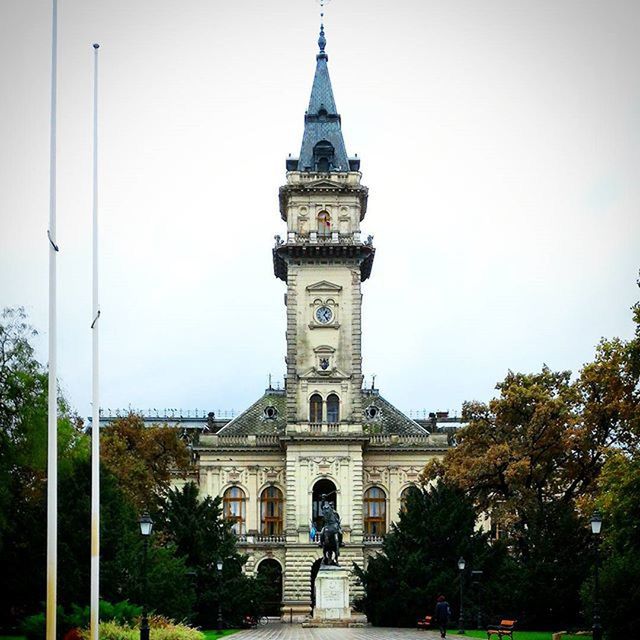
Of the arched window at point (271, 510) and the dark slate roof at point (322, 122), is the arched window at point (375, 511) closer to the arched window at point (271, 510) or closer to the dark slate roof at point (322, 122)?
the arched window at point (271, 510)

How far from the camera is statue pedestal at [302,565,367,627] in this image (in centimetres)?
6251

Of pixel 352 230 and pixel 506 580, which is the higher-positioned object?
pixel 352 230

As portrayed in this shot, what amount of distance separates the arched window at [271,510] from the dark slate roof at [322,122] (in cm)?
2337

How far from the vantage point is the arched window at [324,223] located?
86.8 meters

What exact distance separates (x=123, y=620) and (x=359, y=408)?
4566 centimetres

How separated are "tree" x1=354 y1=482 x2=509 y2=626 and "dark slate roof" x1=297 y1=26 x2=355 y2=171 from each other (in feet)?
108

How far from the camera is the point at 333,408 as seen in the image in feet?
281

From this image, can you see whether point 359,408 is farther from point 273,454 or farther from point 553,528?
point 553,528

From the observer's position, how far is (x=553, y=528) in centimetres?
5466

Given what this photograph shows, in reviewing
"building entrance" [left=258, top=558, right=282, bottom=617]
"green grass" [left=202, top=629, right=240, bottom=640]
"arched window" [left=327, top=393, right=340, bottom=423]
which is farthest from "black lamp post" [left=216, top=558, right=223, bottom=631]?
"arched window" [left=327, top=393, right=340, bottom=423]

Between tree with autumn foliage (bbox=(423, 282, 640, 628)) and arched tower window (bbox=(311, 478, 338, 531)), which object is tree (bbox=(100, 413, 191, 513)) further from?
tree with autumn foliage (bbox=(423, 282, 640, 628))

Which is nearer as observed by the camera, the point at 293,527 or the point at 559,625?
the point at 559,625

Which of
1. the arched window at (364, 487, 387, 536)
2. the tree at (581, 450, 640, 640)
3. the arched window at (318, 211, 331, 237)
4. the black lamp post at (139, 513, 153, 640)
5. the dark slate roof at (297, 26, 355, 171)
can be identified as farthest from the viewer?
the dark slate roof at (297, 26, 355, 171)

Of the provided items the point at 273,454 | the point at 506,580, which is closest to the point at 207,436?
the point at 273,454
